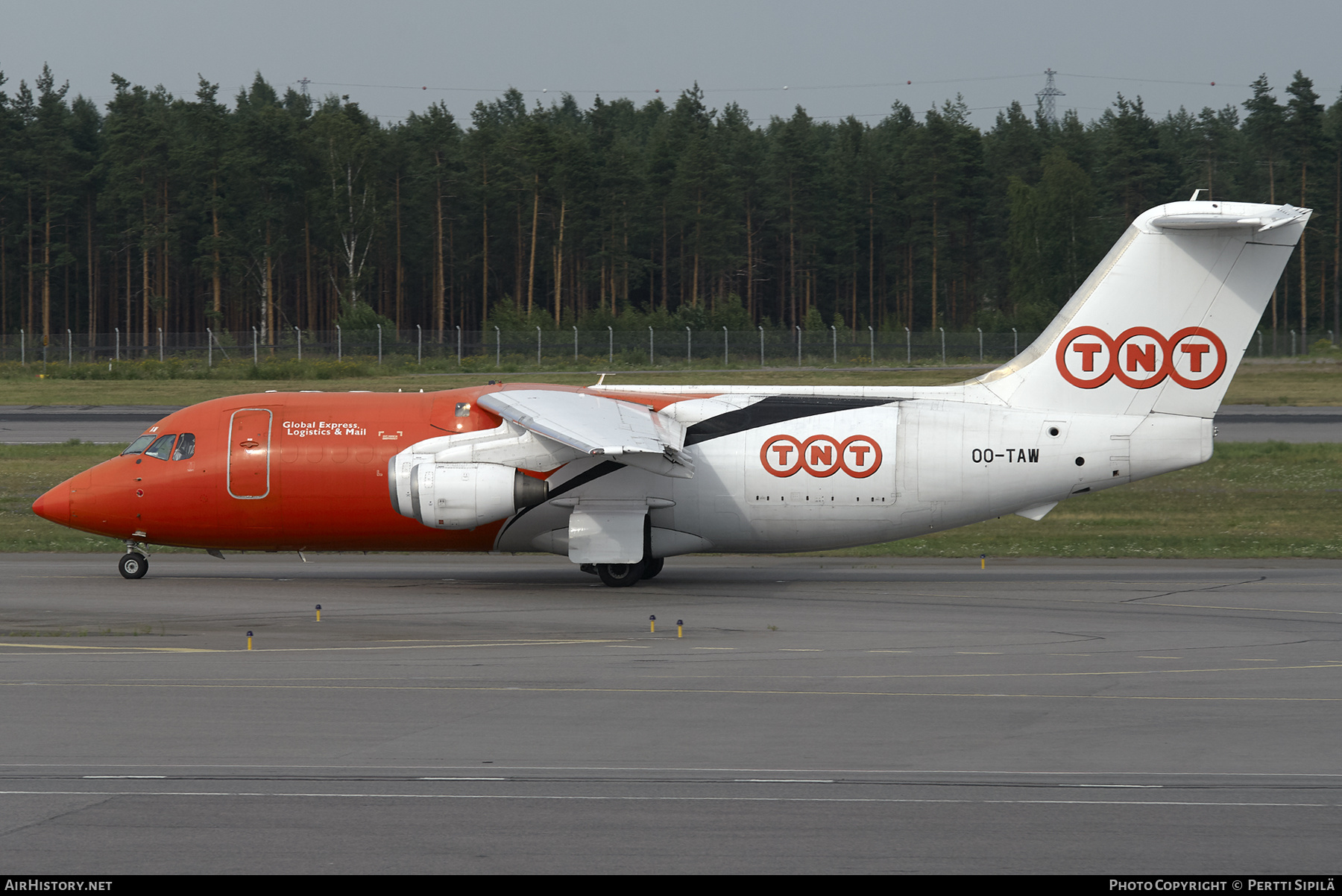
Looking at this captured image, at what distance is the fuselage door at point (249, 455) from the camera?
77.9 ft

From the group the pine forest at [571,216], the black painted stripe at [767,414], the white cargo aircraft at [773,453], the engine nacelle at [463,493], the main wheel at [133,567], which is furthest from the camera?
the pine forest at [571,216]

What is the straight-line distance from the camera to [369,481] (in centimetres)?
2333

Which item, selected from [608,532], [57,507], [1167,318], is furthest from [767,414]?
[57,507]

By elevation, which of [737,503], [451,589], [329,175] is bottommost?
[451,589]

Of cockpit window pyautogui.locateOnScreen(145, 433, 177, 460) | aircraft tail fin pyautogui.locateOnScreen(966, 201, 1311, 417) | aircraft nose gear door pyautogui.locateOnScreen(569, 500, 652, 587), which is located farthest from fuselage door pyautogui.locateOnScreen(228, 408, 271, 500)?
aircraft tail fin pyautogui.locateOnScreen(966, 201, 1311, 417)

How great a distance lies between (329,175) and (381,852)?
98.8m

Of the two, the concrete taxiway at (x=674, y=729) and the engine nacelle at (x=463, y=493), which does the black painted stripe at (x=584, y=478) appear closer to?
the engine nacelle at (x=463, y=493)

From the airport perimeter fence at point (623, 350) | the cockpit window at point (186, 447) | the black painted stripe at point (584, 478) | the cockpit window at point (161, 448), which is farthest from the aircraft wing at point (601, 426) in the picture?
the airport perimeter fence at point (623, 350)

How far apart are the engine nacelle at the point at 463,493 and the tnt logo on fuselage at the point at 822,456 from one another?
4.38 m

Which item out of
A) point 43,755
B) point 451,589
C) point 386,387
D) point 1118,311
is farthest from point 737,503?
point 386,387

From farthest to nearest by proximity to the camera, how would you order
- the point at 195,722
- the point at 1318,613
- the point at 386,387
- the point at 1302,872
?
the point at 386,387
the point at 1318,613
the point at 195,722
the point at 1302,872

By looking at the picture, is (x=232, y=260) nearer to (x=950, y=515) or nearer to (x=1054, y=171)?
(x=1054, y=171)

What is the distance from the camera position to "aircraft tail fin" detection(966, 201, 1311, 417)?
22453 millimetres

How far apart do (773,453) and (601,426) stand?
134 inches
